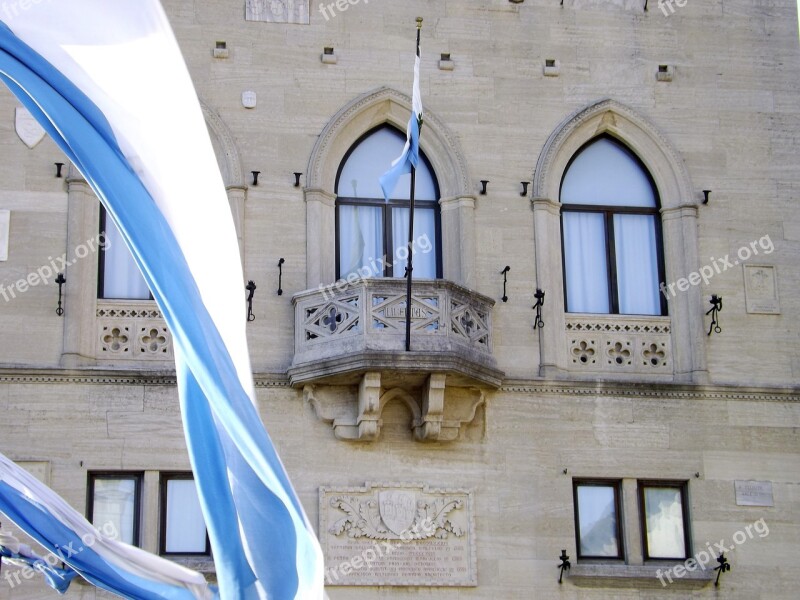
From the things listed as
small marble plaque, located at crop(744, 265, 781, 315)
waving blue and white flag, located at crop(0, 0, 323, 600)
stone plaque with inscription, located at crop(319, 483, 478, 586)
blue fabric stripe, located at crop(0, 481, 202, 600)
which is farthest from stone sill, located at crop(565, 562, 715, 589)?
waving blue and white flag, located at crop(0, 0, 323, 600)

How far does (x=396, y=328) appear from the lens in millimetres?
19891

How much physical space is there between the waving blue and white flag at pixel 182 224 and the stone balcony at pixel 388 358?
8403 mm

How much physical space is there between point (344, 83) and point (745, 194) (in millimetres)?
5433

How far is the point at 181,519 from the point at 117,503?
77cm

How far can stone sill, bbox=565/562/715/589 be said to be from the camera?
65.5ft

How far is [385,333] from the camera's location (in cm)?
1984

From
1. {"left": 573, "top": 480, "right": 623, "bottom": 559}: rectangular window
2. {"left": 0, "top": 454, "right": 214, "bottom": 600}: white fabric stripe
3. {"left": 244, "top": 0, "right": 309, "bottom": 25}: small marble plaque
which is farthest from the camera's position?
{"left": 244, "top": 0, "right": 309, "bottom": 25}: small marble plaque

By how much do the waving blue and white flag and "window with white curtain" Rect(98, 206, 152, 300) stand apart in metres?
9.27

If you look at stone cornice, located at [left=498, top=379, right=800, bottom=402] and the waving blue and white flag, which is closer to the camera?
the waving blue and white flag

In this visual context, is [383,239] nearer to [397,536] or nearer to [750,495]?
[397,536]

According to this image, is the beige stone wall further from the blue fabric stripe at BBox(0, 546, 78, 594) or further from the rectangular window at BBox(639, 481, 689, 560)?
the blue fabric stripe at BBox(0, 546, 78, 594)

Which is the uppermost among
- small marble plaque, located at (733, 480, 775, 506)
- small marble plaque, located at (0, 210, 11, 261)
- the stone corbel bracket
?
small marble plaque, located at (0, 210, 11, 261)

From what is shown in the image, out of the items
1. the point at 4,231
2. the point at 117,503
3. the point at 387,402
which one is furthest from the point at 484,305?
the point at 4,231

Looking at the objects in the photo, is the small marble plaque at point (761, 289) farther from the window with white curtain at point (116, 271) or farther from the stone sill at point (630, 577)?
the window with white curtain at point (116, 271)
